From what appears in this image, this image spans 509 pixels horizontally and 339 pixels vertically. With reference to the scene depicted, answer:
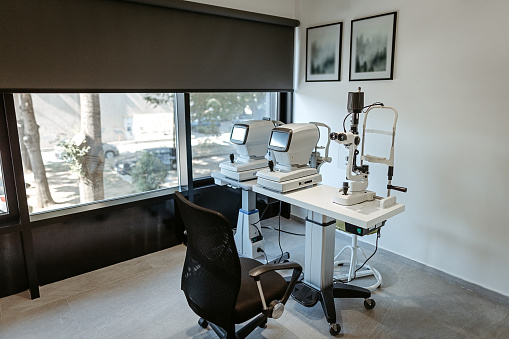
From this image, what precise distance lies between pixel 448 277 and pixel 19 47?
3549 millimetres

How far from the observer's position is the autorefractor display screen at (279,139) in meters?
2.46

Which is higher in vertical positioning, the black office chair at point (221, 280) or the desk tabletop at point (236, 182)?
the desk tabletop at point (236, 182)

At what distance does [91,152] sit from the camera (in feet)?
9.50

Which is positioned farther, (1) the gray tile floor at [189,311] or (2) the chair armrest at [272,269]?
(1) the gray tile floor at [189,311]

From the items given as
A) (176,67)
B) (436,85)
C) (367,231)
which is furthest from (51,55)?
(436,85)

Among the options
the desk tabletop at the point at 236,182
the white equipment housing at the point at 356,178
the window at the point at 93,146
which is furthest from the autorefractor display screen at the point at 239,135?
the white equipment housing at the point at 356,178

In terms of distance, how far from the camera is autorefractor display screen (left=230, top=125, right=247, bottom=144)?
2.86 m

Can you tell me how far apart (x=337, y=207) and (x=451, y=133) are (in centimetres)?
121

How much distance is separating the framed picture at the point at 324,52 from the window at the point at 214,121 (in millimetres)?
652

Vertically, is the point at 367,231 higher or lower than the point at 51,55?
lower

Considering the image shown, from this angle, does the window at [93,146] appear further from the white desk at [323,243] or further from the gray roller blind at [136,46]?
the white desk at [323,243]

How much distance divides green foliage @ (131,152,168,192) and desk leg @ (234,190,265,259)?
880 millimetres

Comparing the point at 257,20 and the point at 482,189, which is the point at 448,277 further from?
the point at 257,20

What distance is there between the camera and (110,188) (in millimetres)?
3045
